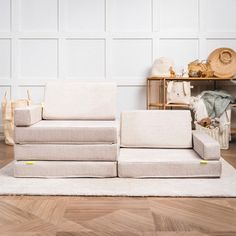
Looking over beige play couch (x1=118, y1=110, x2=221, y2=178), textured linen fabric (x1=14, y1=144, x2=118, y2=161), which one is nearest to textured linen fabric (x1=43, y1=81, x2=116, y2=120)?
beige play couch (x1=118, y1=110, x2=221, y2=178)

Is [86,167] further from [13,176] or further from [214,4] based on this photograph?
[214,4]

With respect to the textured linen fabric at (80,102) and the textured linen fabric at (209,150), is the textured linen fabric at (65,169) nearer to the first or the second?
the textured linen fabric at (209,150)

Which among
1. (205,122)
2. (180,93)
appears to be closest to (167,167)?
(205,122)

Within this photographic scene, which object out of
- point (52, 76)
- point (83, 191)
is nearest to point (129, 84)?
point (52, 76)

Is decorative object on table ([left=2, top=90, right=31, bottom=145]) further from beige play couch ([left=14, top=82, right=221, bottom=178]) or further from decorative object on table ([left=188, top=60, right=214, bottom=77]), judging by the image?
decorative object on table ([left=188, top=60, right=214, bottom=77])

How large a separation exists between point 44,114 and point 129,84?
1826mm

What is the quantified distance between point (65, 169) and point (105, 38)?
108 inches

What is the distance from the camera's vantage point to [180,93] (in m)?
5.09

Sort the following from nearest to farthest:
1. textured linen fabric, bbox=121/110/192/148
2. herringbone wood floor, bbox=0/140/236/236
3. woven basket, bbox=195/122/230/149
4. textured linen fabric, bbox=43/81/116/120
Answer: herringbone wood floor, bbox=0/140/236/236 → textured linen fabric, bbox=121/110/192/148 → textured linen fabric, bbox=43/81/116/120 → woven basket, bbox=195/122/230/149

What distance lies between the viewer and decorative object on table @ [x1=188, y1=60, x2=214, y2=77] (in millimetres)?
5109

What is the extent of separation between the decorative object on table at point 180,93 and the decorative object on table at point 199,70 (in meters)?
0.16

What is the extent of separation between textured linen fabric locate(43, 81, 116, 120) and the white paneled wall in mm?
1395

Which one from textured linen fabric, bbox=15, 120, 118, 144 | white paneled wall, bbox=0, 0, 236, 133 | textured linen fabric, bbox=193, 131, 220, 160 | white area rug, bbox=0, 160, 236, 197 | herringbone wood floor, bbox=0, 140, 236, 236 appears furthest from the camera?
white paneled wall, bbox=0, 0, 236, 133

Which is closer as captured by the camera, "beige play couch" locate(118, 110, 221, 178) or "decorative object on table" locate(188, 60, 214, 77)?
"beige play couch" locate(118, 110, 221, 178)
